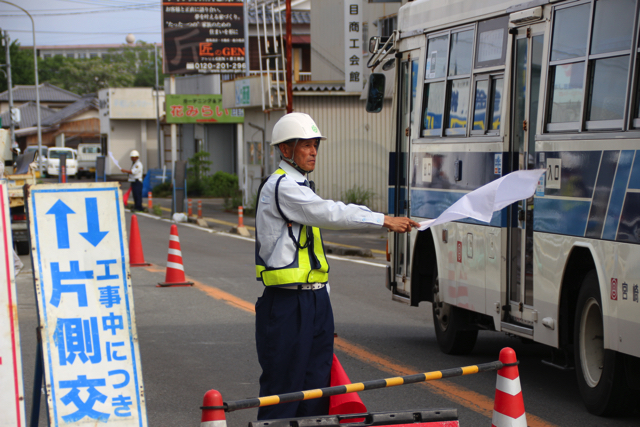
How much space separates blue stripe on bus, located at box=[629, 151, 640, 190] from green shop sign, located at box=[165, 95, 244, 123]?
93.8 ft

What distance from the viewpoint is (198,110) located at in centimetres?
3431

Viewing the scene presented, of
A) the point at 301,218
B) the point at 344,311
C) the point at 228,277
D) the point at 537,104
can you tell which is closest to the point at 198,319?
the point at 344,311

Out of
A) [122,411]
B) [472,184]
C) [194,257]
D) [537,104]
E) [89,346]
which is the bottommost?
[194,257]

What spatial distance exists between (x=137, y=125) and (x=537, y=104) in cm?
5697

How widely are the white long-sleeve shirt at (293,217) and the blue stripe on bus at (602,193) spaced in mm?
1960

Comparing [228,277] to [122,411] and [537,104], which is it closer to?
[537,104]

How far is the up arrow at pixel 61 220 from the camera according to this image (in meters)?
4.19

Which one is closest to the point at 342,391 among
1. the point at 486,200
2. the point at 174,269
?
the point at 486,200

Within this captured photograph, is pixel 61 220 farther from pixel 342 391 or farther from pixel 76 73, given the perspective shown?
pixel 76 73

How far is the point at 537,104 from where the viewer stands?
675 centimetres

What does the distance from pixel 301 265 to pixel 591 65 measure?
2.87 meters

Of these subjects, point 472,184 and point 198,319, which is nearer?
point 472,184

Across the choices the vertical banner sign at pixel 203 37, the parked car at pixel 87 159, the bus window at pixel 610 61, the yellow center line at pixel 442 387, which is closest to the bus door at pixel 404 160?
the yellow center line at pixel 442 387

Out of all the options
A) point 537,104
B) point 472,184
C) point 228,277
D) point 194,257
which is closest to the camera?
point 537,104
